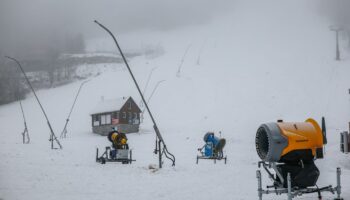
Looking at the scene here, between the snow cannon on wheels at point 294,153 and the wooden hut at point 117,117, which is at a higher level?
the wooden hut at point 117,117

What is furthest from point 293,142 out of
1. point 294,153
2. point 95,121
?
point 95,121

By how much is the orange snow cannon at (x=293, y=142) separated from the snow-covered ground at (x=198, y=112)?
1.65m

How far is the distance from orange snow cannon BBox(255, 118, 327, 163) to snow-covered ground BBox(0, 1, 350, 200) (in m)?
1.65

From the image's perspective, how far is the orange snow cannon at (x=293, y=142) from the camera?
841 centimetres

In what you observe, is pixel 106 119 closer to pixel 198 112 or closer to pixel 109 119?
pixel 109 119

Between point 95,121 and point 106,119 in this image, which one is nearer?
point 106,119

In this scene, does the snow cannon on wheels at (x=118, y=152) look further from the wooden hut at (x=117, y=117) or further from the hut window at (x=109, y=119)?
the hut window at (x=109, y=119)

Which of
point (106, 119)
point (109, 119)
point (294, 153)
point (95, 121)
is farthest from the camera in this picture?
point (95, 121)

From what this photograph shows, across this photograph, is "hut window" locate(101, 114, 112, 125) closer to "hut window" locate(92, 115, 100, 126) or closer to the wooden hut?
the wooden hut

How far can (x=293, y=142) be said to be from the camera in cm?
844

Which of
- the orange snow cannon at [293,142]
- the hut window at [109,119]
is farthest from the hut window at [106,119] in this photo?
the orange snow cannon at [293,142]

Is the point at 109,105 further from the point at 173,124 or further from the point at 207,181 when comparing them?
the point at 207,181

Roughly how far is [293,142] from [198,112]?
47.3 metres

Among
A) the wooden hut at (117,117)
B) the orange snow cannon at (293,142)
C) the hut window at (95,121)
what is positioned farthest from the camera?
the hut window at (95,121)
